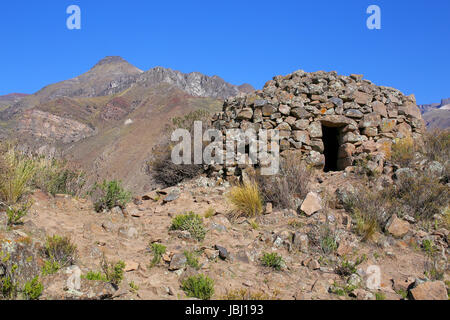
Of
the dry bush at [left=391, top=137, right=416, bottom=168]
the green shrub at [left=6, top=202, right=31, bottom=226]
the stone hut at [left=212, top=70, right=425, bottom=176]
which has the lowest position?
the green shrub at [left=6, top=202, right=31, bottom=226]

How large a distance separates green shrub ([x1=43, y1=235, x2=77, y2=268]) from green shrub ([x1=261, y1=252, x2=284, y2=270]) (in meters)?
2.31

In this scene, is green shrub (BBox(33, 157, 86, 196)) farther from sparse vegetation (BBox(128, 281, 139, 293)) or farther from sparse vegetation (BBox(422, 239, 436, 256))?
sparse vegetation (BBox(422, 239, 436, 256))

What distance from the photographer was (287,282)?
3791 millimetres

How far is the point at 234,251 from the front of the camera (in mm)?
4520

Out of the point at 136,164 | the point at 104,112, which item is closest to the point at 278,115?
the point at 136,164

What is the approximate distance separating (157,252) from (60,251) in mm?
1129

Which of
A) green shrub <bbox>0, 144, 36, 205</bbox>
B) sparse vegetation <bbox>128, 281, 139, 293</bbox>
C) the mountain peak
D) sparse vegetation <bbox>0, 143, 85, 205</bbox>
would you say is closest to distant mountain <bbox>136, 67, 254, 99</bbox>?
the mountain peak

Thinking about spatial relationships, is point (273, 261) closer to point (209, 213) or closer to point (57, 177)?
point (209, 213)

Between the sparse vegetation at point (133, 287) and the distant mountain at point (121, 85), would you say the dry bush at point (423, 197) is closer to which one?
the sparse vegetation at point (133, 287)

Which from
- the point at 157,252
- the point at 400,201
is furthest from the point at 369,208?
the point at 157,252

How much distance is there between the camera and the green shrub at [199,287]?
10.8ft

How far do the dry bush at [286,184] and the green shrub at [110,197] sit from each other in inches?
105

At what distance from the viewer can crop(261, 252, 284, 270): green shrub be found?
4102 millimetres

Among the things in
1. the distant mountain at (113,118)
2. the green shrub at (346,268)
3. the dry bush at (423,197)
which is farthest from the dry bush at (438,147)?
the distant mountain at (113,118)
